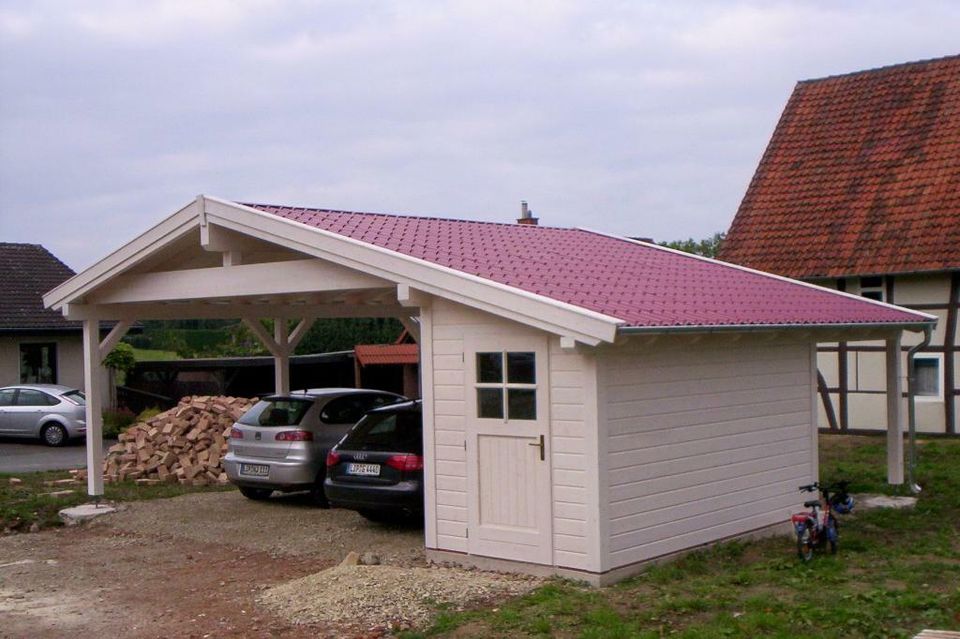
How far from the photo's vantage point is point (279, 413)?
15.0 meters

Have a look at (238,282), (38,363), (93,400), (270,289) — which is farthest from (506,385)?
(38,363)

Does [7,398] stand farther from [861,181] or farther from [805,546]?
[805,546]

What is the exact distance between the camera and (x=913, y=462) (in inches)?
586

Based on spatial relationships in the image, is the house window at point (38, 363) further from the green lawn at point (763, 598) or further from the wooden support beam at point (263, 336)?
the green lawn at point (763, 598)

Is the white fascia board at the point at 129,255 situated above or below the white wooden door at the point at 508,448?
above

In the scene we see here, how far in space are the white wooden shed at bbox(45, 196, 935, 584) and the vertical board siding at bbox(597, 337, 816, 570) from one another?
2 centimetres

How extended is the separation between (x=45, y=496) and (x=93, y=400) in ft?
6.42

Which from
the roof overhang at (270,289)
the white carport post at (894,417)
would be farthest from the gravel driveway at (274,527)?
the white carport post at (894,417)

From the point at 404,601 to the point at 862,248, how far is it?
14241 mm

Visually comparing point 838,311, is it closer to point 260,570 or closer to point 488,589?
point 488,589

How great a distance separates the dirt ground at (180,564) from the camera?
359 inches

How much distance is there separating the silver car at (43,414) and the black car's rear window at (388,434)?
1668 cm

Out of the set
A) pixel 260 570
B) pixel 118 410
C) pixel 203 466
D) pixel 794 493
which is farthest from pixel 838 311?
pixel 118 410

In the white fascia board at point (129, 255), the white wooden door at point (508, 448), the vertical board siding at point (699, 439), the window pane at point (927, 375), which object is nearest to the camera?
the vertical board siding at point (699, 439)
